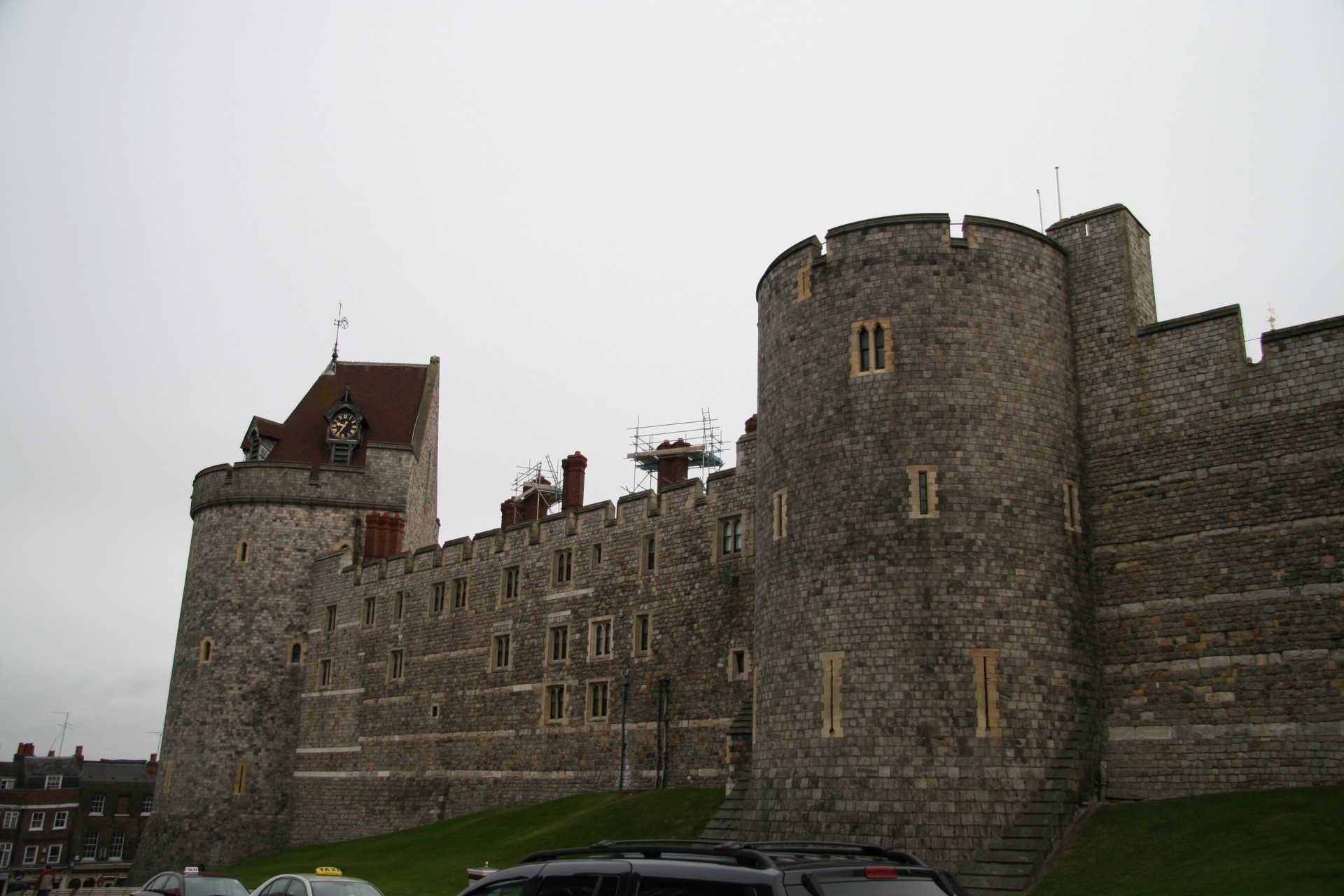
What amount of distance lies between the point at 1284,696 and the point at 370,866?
23.8 m

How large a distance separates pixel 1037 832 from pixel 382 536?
108ft

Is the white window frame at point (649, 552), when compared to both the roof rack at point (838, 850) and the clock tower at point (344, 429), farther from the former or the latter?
the roof rack at point (838, 850)

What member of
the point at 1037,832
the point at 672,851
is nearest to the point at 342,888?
the point at 672,851

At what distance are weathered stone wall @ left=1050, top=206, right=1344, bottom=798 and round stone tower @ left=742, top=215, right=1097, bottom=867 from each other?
714 mm

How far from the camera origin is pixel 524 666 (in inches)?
1439

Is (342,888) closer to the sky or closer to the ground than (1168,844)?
closer to the ground

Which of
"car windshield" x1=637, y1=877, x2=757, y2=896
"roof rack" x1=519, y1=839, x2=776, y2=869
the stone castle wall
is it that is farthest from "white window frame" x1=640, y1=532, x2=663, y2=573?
"car windshield" x1=637, y1=877, x2=757, y2=896

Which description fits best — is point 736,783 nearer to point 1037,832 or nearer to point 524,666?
point 1037,832

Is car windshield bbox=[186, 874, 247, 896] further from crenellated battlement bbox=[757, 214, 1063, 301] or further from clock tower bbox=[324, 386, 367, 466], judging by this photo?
clock tower bbox=[324, 386, 367, 466]

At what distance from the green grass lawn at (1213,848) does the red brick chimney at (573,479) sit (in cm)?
2152

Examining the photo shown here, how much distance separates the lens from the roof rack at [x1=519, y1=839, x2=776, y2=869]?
23.0ft

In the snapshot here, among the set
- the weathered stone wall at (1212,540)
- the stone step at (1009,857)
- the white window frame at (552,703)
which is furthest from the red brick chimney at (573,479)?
the stone step at (1009,857)

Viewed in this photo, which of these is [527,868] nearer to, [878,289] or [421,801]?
[878,289]

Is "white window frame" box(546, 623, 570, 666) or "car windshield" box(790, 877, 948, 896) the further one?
"white window frame" box(546, 623, 570, 666)
